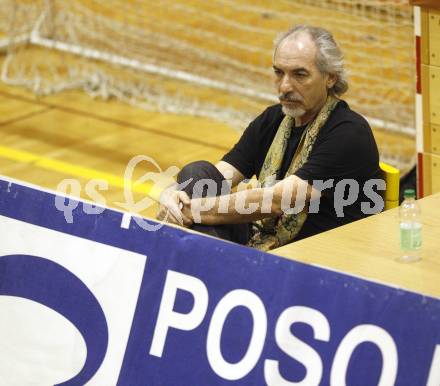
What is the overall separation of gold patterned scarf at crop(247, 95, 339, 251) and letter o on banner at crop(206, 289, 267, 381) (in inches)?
38.3

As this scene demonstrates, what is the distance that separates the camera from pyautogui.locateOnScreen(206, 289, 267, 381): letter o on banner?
310 centimetres

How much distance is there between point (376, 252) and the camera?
350 cm

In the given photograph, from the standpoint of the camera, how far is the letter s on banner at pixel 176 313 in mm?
3191

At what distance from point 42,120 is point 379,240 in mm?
4430

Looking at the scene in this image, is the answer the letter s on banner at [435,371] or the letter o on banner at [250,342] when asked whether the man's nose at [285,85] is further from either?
the letter s on banner at [435,371]

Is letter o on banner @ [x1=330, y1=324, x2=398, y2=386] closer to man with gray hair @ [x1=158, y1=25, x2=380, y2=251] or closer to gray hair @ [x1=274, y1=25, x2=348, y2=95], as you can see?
man with gray hair @ [x1=158, y1=25, x2=380, y2=251]

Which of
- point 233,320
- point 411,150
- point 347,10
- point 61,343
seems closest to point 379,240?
point 233,320

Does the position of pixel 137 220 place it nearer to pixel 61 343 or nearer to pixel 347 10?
pixel 61 343

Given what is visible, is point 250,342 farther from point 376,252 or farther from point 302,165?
point 302,165

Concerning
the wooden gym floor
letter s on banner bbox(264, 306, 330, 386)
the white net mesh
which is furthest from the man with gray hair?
the white net mesh

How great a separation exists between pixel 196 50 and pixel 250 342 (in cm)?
579

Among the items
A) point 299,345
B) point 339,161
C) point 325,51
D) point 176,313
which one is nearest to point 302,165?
point 339,161


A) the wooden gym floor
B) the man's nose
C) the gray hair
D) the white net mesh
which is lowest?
the wooden gym floor

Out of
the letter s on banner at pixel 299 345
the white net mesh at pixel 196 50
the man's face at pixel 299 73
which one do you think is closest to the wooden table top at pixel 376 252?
the letter s on banner at pixel 299 345
